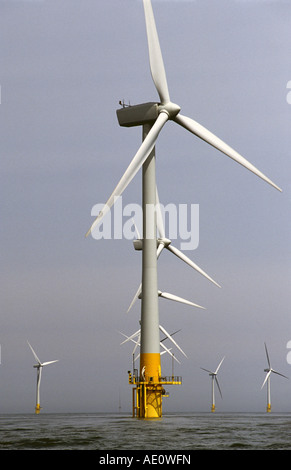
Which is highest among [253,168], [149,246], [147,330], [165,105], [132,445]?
[165,105]

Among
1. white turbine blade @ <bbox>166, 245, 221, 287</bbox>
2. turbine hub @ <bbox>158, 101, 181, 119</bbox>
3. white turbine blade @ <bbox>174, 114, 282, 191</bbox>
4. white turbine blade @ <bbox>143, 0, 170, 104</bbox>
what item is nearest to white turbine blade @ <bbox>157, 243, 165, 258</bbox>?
white turbine blade @ <bbox>166, 245, 221, 287</bbox>

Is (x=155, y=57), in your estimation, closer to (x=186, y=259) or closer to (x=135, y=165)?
(x=135, y=165)

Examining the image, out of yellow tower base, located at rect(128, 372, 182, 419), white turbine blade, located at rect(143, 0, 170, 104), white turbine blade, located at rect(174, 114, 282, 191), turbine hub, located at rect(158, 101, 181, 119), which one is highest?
white turbine blade, located at rect(143, 0, 170, 104)

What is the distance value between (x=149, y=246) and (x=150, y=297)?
19.4ft

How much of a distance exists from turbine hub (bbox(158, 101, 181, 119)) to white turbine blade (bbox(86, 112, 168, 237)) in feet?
2.93

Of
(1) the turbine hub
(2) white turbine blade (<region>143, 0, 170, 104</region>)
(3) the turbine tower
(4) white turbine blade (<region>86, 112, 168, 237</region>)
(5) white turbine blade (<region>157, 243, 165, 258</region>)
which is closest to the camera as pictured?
(4) white turbine blade (<region>86, 112, 168, 237</region>)

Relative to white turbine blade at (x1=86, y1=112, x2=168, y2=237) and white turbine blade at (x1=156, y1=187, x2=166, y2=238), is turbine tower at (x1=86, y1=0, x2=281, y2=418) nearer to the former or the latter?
white turbine blade at (x1=86, y1=112, x2=168, y2=237)

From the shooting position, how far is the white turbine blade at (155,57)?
2849 inches

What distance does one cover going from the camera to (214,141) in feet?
235

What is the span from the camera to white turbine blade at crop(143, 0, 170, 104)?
237 ft

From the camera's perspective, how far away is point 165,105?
78125 millimetres

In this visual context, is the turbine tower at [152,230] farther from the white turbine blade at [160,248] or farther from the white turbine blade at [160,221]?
the white turbine blade at [160,248]
